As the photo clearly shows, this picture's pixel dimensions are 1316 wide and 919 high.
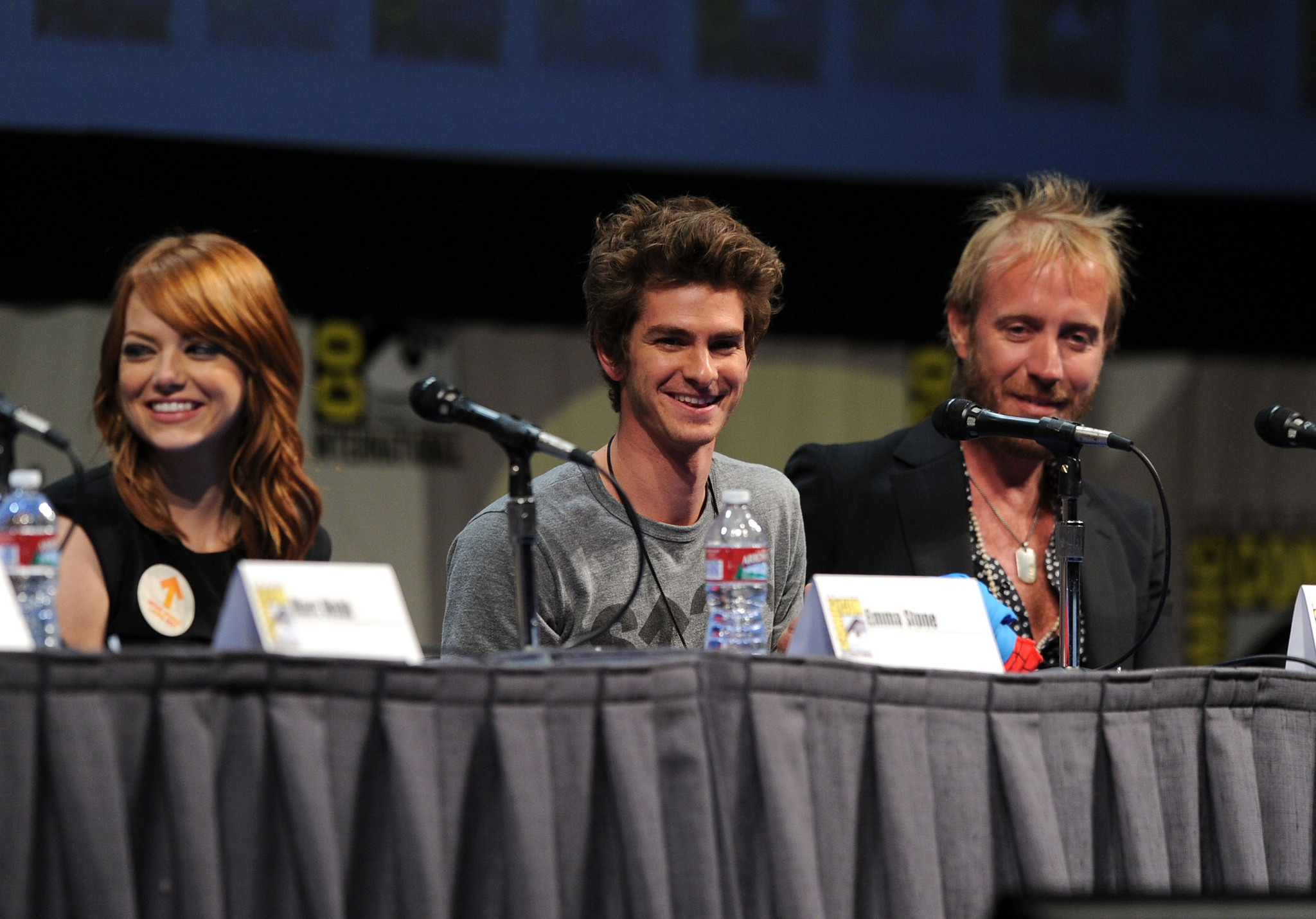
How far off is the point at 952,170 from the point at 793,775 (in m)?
3.45

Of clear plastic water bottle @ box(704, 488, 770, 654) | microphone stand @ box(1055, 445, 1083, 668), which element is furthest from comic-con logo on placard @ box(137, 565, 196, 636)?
microphone stand @ box(1055, 445, 1083, 668)

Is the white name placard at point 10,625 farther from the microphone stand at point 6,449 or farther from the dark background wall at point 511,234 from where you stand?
the dark background wall at point 511,234

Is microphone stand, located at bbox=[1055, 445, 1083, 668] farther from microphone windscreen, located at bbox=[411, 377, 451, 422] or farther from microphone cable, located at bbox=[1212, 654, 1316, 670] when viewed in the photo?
microphone windscreen, located at bbox=[411, 377, 451, 422]

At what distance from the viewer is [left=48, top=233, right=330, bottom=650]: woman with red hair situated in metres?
2.22

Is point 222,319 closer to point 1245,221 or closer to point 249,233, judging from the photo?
point 249,233

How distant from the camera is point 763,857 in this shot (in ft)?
5.54

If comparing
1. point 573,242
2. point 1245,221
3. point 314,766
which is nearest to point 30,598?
point 314,766

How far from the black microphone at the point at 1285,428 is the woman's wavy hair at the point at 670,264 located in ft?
2.63

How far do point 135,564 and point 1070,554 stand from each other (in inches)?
54.4

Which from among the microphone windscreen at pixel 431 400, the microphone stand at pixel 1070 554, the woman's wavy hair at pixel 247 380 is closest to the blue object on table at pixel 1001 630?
the microphone stand at pixel 1070 554

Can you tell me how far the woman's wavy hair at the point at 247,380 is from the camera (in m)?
2.27

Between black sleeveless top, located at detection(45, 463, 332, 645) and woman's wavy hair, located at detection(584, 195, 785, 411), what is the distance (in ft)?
2.44

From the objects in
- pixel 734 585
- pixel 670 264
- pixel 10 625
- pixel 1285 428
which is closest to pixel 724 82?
pixel 670 264

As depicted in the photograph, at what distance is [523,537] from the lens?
184 cm
